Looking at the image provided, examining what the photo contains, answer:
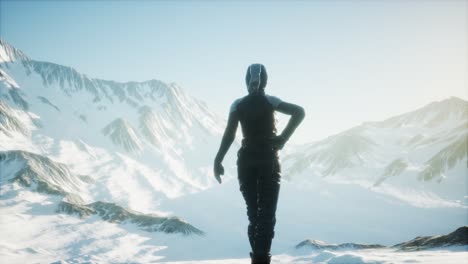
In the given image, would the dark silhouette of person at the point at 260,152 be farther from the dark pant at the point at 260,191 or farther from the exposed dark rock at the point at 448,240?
the exposed dark rock at the point at 448,240

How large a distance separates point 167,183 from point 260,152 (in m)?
144

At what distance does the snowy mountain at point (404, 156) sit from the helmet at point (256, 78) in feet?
373

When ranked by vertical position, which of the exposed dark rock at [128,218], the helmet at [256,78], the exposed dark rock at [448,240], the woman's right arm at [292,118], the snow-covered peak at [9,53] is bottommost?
the exposed dark rock at [448,240]

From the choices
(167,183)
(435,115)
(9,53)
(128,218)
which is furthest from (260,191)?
(9,53)

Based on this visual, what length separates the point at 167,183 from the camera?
470 ft

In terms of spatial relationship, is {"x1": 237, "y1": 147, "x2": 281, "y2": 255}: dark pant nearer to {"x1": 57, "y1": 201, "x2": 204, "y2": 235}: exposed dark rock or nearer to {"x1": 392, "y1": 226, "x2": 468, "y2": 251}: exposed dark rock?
{"x1": 392, "y1": 226, "x2": 468, "y2": 251}: exposed dark rock

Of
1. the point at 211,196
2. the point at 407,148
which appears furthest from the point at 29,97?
the point at 407,148

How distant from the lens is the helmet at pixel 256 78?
173 inches

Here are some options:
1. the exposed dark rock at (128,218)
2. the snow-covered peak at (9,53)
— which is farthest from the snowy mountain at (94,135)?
the exposed dark rock at (128,218)

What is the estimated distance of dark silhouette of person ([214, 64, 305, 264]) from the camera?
13.1ft

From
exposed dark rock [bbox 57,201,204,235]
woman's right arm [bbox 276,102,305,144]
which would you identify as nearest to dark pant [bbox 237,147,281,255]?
woman's right arm [bbox 276,102,305,144]

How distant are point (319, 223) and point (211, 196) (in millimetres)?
46410

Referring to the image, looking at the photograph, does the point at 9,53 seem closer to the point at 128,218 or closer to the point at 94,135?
the point at 94,135

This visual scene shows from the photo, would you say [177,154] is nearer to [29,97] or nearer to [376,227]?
[29,97]
